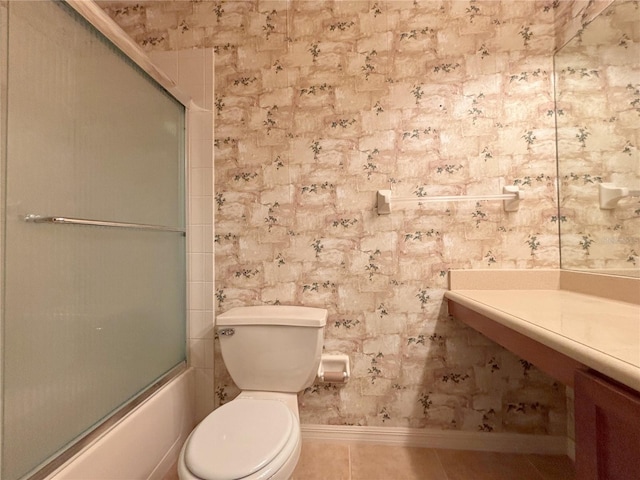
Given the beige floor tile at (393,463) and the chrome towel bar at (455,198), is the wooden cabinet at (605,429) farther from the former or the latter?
the chrome towel bar at (455,198)

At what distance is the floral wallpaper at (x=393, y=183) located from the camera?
55.4 inches

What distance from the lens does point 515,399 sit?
4.57 ft

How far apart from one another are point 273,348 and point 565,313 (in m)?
1.06

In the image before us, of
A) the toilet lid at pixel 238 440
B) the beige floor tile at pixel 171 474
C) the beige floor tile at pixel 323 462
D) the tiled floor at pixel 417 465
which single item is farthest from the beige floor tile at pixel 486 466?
the beige floor tile at pixel 171 474

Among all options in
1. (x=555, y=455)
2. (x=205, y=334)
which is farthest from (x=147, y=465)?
(x=555, y=455)

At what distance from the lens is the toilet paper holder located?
1.35 metres

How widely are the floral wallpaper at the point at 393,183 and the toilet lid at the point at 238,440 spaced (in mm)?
493

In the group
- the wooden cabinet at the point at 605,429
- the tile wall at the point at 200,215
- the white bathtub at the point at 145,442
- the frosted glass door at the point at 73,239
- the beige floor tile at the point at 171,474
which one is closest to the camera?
the wooden cabinet at the point at 605,429

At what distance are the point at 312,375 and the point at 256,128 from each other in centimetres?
123

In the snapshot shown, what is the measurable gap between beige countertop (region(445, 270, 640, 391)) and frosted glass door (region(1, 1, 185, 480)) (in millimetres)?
1295

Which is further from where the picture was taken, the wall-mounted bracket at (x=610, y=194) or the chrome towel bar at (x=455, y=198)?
the chrome towel bar at (x=455, y=198)

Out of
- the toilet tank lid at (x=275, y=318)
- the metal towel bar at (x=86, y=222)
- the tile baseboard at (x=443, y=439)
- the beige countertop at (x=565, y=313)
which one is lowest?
the tile baseboard at (x=443, y=439)

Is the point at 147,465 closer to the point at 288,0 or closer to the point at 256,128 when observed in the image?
the point at 256,128

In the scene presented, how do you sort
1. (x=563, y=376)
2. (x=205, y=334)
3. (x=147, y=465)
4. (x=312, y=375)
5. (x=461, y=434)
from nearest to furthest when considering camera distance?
(x=563, y=376) → (x=147, y=465) → (x=312, y=375) → (x=461, y=434) → (x=205, y=334)
